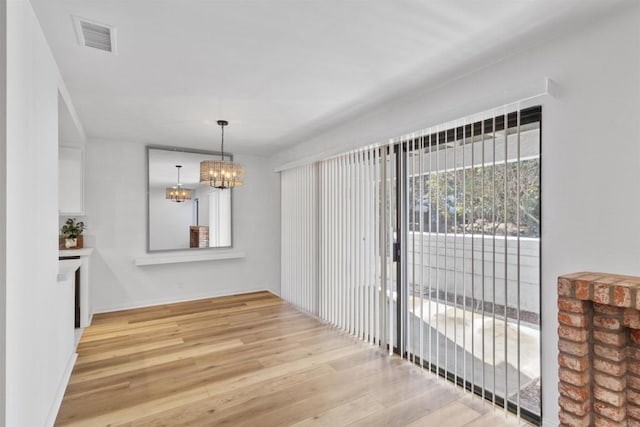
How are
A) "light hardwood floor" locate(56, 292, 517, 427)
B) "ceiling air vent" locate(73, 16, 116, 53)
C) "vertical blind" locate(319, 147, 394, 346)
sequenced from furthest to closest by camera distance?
"vertical blind" locate(319, 147, 394, 346), "light hardwood floor" locate(56, 292, 517, 427), "ceiling air vent" locate(73, 16, 116, 53)

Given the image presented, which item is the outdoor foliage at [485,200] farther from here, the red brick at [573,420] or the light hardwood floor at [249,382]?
the light hardwood floor at [249,382]

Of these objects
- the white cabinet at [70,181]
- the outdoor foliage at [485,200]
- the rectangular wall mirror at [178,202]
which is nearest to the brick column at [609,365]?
the outdoor foliage at [485,200]

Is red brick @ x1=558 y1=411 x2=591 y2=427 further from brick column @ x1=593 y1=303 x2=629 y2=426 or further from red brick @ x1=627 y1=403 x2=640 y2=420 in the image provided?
red brick @ x1=627 y1=403 x2=640 y2=420

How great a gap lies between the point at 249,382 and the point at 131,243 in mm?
3185

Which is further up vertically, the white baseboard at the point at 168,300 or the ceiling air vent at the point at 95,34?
the ceiling air vent at the point at 95,34

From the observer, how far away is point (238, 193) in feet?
18.8

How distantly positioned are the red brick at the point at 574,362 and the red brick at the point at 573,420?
0.83 ft

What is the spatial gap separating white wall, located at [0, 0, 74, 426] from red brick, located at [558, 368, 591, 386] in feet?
8.66

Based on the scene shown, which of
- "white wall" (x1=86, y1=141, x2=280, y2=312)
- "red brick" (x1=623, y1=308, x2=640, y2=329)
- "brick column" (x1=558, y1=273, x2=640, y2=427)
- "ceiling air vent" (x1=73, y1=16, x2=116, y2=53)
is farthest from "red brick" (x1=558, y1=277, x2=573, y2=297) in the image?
"white wall" (x1=86, y1=141, x2=280, y2=312)

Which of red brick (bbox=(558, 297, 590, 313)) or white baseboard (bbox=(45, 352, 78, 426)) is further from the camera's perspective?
white baseboard (bbox=(45, 352, 78, 426))

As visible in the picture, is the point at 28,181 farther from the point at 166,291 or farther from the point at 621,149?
the point at 166,291

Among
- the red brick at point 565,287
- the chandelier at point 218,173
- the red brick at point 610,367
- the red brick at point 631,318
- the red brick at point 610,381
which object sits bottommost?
the red brick at point 610,381

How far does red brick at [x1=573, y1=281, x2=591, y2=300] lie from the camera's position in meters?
1.71

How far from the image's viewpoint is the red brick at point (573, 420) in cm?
179
